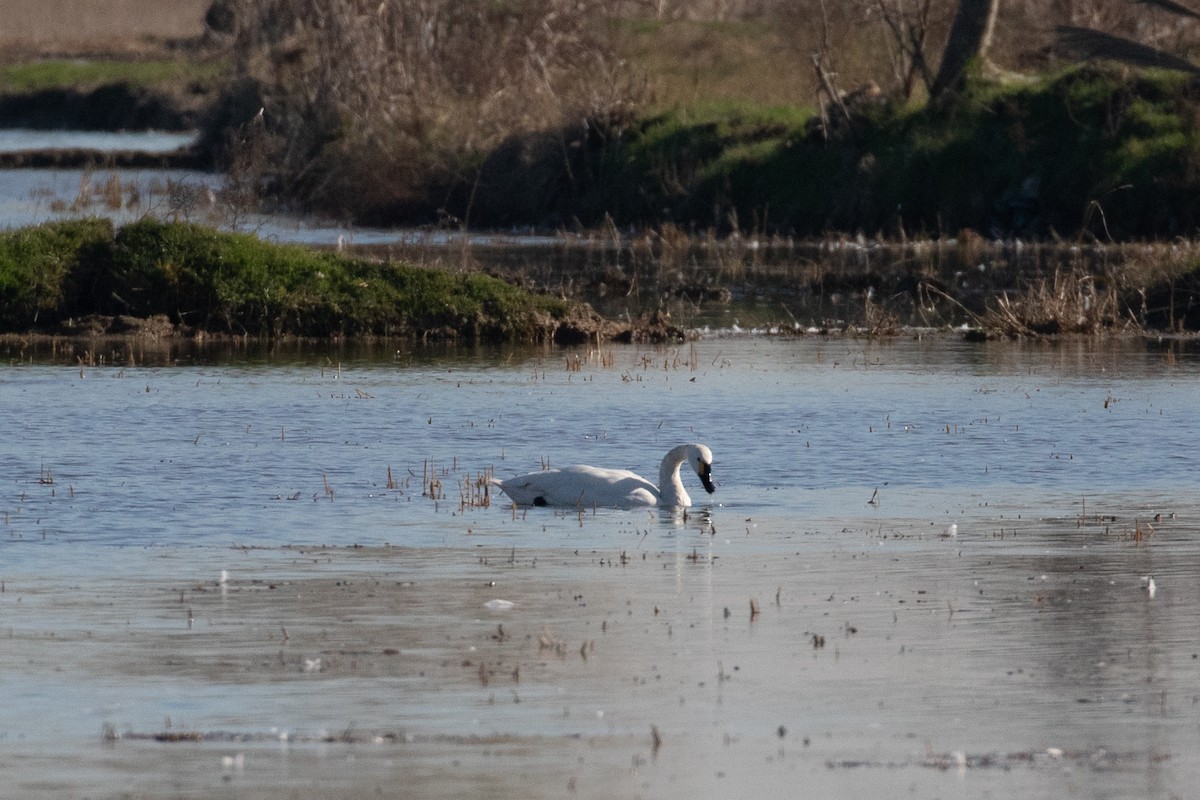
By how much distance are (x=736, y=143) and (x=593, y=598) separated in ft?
113

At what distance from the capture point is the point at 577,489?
14281 millimetres

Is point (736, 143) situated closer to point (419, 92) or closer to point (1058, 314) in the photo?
point (419, 92)

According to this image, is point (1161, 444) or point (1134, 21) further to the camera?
point (1134, 21)

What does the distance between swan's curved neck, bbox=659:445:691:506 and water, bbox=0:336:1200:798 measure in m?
0.14

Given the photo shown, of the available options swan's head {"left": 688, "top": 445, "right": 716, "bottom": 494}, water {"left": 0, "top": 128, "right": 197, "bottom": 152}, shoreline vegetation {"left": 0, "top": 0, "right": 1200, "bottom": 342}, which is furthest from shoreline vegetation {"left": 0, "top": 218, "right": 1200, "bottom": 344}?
water {"left": 0, "top": 128, "right": 197, "bottom": 152}

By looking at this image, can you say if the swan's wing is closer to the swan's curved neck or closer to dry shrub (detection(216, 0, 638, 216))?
the swan's curved neck

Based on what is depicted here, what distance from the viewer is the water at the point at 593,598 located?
26.2ft

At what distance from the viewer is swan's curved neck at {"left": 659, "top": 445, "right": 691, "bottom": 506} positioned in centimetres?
1459

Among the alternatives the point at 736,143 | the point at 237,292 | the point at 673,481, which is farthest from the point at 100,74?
the point at 673,481

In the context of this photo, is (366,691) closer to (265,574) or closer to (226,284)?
(265,574)

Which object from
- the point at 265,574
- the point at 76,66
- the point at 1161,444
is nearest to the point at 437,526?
the point at 265,574

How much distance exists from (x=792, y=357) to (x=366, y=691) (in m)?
16.2

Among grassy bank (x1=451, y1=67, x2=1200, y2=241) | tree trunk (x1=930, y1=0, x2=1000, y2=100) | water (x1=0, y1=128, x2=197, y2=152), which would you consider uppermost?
tree trunk (x1=930, y1=0, x2=1000, y2=100)

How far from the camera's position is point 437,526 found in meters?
13.5
